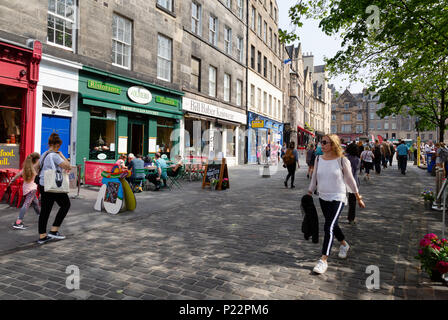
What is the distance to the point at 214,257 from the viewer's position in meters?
4.65

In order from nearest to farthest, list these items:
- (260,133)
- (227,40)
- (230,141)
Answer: (227,40), (230,141), (260,133)

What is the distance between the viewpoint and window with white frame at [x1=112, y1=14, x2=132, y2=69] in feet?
45.8

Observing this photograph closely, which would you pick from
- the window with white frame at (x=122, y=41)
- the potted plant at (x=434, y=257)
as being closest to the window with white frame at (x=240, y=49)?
the window with white frame at (x=122, y=41)

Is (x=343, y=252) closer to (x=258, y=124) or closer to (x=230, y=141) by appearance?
(x=258, y=124)

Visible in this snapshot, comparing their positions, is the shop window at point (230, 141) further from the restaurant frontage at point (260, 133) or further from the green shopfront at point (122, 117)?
the green shopfront at point (122, 117)

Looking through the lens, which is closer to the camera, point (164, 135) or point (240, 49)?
point (164, 135)

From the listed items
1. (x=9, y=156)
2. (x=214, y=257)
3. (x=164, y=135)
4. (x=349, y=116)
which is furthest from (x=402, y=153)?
(x=349, y=116)

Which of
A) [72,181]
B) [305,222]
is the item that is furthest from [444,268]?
[72,181]

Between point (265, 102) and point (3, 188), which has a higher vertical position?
point (265, 102)

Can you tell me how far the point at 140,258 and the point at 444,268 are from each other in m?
3.93

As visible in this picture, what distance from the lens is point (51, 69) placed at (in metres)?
11.2

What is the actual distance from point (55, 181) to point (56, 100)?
7.84 meters

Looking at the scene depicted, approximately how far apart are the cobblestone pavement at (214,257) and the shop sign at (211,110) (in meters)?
11.6

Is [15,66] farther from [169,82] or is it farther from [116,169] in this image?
[169,82]
